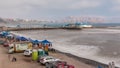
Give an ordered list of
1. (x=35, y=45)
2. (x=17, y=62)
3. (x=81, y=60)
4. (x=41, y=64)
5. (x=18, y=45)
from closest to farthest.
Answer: (x=41, y=64)
(x=17, y=62)
(x=81, y=60)
(x=18, y=45)
(x=35, y=45)

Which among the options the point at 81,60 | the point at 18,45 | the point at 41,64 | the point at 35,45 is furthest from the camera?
the point at 35,45

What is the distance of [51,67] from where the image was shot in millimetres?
22328

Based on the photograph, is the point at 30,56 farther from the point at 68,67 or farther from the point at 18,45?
the point at 68,67

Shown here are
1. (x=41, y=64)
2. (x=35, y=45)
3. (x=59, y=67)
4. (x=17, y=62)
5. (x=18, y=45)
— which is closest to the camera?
(x=59, y=67)

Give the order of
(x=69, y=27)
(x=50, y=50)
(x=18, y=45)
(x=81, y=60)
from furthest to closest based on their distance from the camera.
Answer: (x=69, y=27), (x=50, y=50), (x=18, y=45), (x=81, y=60)

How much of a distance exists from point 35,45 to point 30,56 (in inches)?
433

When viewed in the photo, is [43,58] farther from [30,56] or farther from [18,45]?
[18,45]

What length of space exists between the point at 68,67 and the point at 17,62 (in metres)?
9.47

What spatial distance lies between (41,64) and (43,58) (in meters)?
0.73

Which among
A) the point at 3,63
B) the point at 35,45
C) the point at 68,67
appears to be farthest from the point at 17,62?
the point at 35,45

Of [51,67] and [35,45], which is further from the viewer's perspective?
[35,45]

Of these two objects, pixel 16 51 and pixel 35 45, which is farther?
pixel 35 45

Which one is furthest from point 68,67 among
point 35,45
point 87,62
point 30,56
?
point 35,45

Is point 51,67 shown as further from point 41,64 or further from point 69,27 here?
point 69,27
